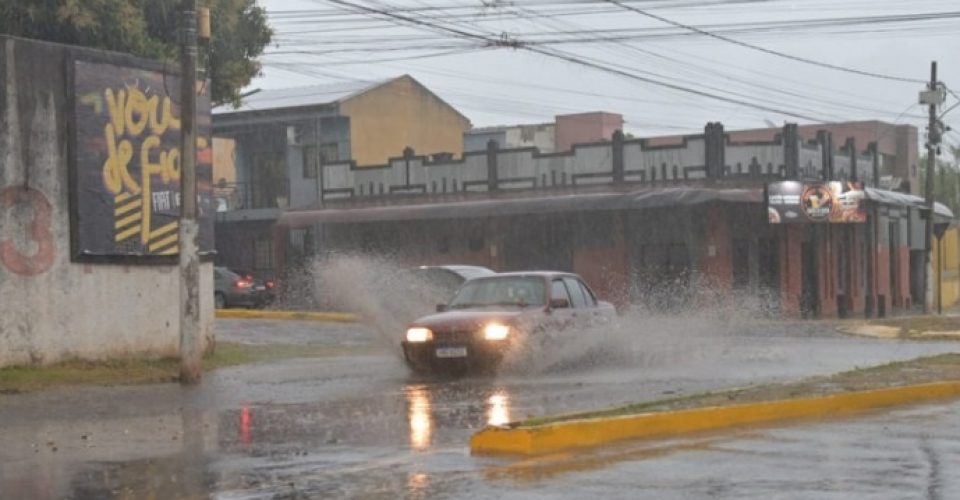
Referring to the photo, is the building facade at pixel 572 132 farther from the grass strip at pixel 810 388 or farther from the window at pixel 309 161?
the grass strip at pixel 810 388

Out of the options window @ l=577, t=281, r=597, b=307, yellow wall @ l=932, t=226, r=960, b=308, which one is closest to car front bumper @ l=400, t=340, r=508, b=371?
window @ l=577, t=281, r=597, b=307

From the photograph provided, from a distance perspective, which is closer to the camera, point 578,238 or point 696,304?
point 696,304

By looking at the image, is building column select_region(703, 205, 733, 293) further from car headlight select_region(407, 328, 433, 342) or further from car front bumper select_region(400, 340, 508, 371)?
car headlight select_region(407, 328, 433, 342)

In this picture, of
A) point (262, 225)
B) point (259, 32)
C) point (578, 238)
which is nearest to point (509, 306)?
point (259, 32)

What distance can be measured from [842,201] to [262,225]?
2050 centimetres

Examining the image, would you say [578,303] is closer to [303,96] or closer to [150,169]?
[150,169]

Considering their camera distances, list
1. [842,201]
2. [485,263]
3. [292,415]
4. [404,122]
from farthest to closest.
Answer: [404,122] → [485,263] → [842,201] → [292,415]

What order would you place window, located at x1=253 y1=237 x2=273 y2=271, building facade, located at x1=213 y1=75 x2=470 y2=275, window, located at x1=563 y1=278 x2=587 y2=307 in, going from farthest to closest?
window, located at x1=253 y1=237 x2=273 y2=271 → building facade, located at x1=213 y1=75 x2=470 y2=275 → window, located at x1=563 y1=278 x2=587 y2=307

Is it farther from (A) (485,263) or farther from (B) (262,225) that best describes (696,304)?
(B) (262,225)

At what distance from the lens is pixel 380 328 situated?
2697 cm

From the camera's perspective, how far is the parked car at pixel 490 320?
19.2m

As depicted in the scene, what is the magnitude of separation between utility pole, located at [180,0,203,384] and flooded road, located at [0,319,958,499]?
3.66ft

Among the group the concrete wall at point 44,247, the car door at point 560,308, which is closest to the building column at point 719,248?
the car door at point 560,308

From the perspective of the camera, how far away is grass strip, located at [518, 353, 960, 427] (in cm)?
1354
